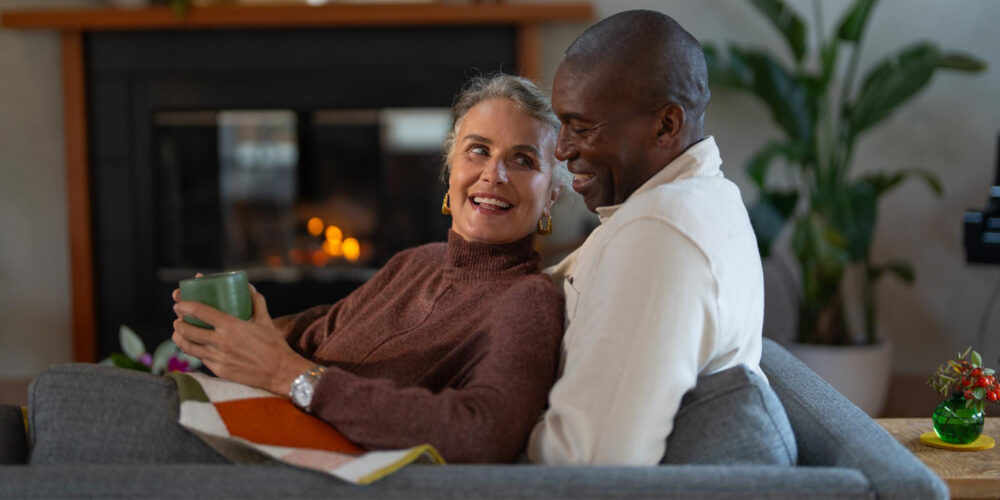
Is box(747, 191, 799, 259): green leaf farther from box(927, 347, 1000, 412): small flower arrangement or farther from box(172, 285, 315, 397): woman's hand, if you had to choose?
box(172, 285, 315, 397): woman's hand

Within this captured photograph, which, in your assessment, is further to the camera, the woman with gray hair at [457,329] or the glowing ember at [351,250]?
the glowing ember at [351,250]

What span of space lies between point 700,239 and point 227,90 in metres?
3.25

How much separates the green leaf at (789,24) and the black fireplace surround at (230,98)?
3.38ft

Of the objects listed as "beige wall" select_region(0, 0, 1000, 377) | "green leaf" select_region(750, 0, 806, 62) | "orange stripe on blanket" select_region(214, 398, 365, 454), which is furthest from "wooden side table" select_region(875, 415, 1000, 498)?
"beige wall" select_region(0, 0, 1000, 377)

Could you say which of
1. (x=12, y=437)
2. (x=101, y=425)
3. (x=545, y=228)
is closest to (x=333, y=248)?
(x=545, y=228)

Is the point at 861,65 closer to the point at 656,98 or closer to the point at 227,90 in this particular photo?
the point at 227,90

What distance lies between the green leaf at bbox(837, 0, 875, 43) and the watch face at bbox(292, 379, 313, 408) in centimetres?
291

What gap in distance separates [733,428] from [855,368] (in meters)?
2.65

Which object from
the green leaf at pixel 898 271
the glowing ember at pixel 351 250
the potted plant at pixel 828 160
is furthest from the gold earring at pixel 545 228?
the glowing ember at pixel 351 250

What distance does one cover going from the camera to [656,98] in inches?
51.3

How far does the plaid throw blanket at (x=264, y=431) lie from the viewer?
107 cm

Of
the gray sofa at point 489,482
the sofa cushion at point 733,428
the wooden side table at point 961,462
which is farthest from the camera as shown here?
the wooden side table at point 961,462

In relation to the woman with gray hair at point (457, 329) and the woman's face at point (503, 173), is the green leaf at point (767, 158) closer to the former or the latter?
the woman with gray hair at point (457, 329)

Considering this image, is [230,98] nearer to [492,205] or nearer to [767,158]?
[767,158]
